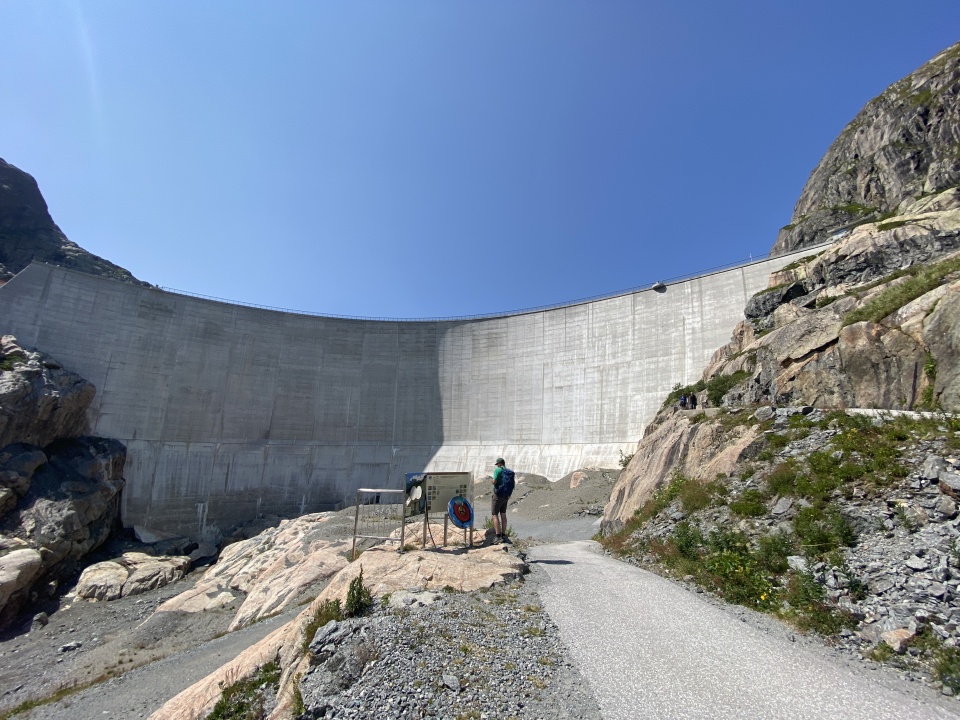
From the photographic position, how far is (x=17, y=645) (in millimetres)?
16688

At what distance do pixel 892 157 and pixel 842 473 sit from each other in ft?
136

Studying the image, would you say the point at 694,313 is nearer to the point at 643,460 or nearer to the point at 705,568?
the point at 643,460

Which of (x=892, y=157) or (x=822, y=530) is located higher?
(x=892, y=157)

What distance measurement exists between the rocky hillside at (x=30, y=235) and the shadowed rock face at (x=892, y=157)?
A: 248 feet

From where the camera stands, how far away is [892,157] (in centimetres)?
3616

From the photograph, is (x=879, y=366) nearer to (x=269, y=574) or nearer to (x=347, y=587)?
(x=347, y=587)

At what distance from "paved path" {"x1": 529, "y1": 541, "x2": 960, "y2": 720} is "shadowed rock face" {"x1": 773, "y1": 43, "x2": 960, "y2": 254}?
3550 cm

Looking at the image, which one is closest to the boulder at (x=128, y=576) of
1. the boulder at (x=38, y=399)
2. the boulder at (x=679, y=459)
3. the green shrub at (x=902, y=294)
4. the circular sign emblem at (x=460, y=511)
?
the boulder at (x=38, y=399)

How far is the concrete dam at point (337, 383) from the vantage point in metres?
32.0

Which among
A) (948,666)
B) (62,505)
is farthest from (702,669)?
(62,505)

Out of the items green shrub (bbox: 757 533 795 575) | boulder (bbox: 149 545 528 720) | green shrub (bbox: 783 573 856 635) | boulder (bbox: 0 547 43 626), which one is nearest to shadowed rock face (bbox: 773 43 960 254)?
green shrub (bbox: 757 533 795 575)

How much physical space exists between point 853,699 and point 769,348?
14.9m

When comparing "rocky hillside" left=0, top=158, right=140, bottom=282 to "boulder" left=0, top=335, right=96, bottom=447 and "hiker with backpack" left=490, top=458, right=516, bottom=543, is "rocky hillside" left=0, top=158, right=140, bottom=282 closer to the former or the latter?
"boulder" left=0, top=335, right=96, bottom=447

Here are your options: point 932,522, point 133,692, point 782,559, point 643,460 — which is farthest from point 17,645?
point 932,522
